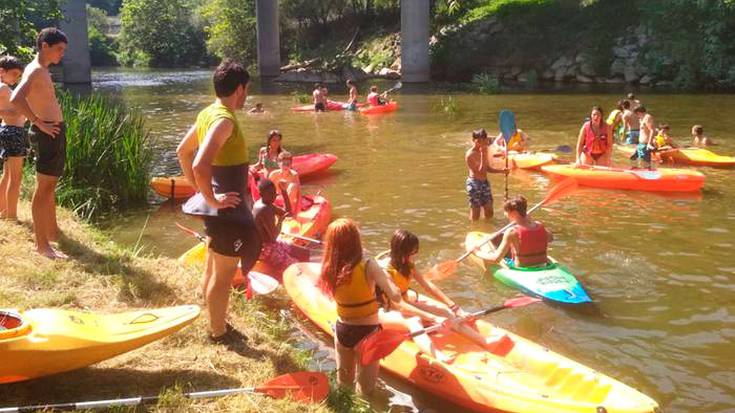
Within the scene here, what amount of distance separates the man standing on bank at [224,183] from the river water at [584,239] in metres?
1.32

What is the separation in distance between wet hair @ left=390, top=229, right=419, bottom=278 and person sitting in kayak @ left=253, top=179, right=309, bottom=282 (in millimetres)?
1616

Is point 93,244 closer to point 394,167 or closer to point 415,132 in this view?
point 394,167

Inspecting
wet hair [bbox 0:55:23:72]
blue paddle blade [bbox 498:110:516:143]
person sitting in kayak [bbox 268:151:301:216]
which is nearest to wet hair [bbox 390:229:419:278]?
wet hair [bbox 0:55:23:72]

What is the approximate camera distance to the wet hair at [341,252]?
3793 mm

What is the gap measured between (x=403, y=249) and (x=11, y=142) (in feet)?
11.0

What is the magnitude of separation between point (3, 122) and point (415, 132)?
36.5 feet

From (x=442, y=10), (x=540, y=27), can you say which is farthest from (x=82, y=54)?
(x=540, y=27)

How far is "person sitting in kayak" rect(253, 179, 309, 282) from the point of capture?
5996mm

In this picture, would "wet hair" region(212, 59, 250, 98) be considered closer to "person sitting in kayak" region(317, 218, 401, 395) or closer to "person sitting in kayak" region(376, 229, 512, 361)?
"person sitting in kayak" region(317, 218, 401, 395)

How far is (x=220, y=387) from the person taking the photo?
146 inches

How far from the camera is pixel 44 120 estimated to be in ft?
16.3

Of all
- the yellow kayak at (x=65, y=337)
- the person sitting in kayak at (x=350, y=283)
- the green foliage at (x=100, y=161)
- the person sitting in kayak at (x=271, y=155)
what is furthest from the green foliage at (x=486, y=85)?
the yellow kayak at (x=65, y=337)

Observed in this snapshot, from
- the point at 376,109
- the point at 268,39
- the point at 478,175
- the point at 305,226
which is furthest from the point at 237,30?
the point at 305,226

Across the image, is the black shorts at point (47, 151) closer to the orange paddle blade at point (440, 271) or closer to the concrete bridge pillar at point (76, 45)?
the orange paddle blade at point (440, 271)
